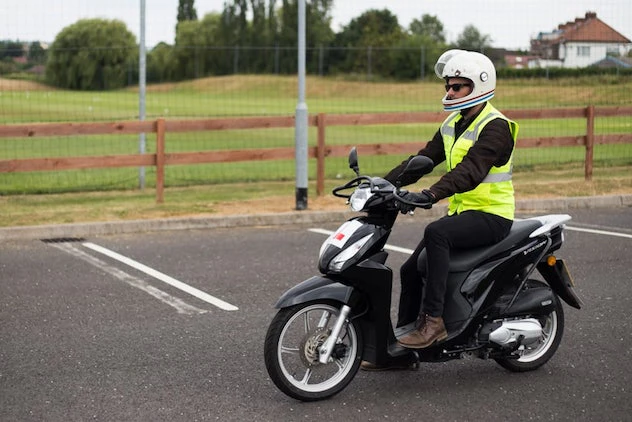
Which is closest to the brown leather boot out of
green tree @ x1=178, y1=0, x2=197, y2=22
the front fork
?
the front fork

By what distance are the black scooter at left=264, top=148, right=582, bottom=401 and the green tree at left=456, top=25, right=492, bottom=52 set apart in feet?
39.9

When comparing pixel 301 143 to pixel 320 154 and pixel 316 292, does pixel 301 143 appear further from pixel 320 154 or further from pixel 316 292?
pixel 316 292

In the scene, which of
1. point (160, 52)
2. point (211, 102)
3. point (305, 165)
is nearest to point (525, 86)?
point (160, 52)

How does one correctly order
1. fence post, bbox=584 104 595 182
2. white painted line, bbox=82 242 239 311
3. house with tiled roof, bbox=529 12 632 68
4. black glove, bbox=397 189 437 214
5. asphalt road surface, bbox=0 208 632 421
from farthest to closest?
house with tiled roof, bbox=529 12 632 68
fence post, bbox=584 104 595 182
white painted line, bbox=82 242 239 311
asphalt road surface, bbox=0 208 632 421
black glove, bbox=397 189 437 214

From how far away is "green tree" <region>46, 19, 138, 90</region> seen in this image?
16.7m

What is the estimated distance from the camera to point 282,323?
212 inches

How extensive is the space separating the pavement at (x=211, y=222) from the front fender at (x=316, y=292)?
20.7 feet

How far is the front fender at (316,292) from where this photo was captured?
5.41m

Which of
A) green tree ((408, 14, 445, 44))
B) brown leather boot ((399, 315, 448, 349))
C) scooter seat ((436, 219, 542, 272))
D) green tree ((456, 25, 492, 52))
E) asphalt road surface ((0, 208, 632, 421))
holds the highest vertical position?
green tree ((408, 14, 445, 44))

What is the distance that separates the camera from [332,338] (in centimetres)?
550

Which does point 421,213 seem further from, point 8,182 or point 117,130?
point 8,182

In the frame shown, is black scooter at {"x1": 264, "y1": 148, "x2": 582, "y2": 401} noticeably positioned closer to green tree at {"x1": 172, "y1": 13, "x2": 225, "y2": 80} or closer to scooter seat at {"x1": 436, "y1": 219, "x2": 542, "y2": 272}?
scooter seat at {"x1": 436, "y1": 219, "x2": 542, "y2": 272}

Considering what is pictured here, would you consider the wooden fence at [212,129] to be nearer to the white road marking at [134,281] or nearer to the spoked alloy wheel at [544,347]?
the white road marking at [134,281]

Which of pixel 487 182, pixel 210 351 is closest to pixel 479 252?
pixel 487 182
